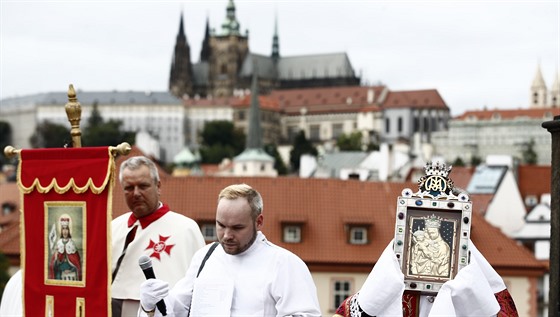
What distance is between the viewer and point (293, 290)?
527cm

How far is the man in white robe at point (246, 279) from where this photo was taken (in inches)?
204

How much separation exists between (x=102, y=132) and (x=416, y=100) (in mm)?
39046

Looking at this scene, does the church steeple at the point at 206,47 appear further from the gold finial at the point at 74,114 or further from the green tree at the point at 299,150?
the gold finial at the point at 74,114

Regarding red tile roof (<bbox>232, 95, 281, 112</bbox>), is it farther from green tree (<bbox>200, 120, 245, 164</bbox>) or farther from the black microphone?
the black microphone

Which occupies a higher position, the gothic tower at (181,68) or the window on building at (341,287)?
the gothic tower at (181,68)

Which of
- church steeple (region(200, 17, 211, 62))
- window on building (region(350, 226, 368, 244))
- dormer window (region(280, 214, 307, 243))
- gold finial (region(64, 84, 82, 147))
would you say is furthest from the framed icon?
church steeple (region(200, 17, 211, 62))

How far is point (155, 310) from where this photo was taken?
17.8 ft

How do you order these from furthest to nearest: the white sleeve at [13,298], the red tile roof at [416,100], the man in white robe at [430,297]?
the red tile roof at [416,100]
the white sleeve at [13,298]
the man in white robe at [430,297]

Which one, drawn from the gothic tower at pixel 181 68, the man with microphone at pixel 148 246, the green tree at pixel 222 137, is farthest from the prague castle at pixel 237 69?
the man with microphone at pixel 148 246

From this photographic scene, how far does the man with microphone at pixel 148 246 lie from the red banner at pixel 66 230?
0.53m

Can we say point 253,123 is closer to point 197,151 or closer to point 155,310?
point 197,151

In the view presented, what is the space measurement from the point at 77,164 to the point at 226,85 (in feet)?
539

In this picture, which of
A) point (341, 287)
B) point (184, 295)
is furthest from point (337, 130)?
point (184, 295)

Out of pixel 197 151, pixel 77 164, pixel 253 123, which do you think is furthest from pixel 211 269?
pixel 197 151
